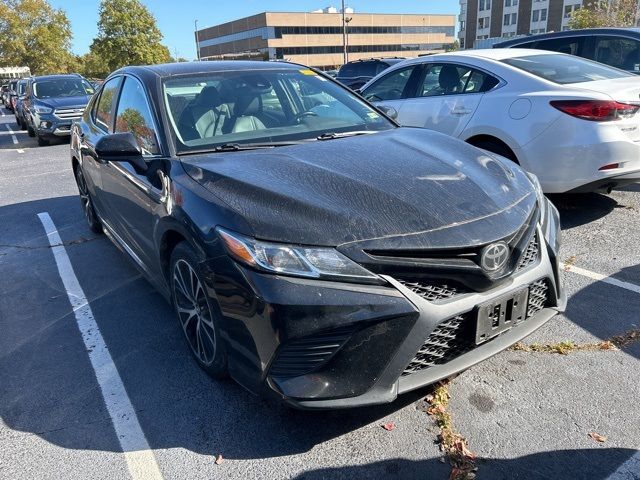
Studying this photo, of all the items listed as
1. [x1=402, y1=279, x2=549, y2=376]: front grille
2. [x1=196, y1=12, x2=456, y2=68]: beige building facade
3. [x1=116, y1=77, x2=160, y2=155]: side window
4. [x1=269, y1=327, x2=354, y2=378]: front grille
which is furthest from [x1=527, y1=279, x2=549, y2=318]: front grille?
[x1=196, y1=12, x2=456, y2=68]: beige building facade

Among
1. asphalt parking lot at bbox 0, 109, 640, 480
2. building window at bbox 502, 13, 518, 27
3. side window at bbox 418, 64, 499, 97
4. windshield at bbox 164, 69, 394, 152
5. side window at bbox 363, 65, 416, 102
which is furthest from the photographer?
building window at bbox 502, 13, 518, 27

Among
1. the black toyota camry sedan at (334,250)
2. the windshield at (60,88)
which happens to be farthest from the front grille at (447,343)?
the windshield at (60,88)

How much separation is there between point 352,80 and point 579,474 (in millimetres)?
13239

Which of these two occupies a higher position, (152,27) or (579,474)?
(152,27)

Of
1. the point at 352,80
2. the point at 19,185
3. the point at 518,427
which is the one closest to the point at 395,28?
the point at 352,80

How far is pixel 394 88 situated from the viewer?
648cm

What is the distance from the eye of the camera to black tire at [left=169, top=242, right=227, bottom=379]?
97.8 inches

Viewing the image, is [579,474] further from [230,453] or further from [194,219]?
[194,219]

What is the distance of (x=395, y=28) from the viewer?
8750cm

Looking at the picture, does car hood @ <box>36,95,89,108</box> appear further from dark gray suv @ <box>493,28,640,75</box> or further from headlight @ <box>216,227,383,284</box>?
headlight @ <box>216,227,383,284</box>

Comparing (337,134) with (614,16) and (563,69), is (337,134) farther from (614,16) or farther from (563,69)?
(614,16)

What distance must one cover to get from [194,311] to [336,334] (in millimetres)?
1055

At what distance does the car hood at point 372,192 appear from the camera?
2139 mm

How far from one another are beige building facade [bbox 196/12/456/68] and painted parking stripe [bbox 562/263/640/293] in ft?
235
